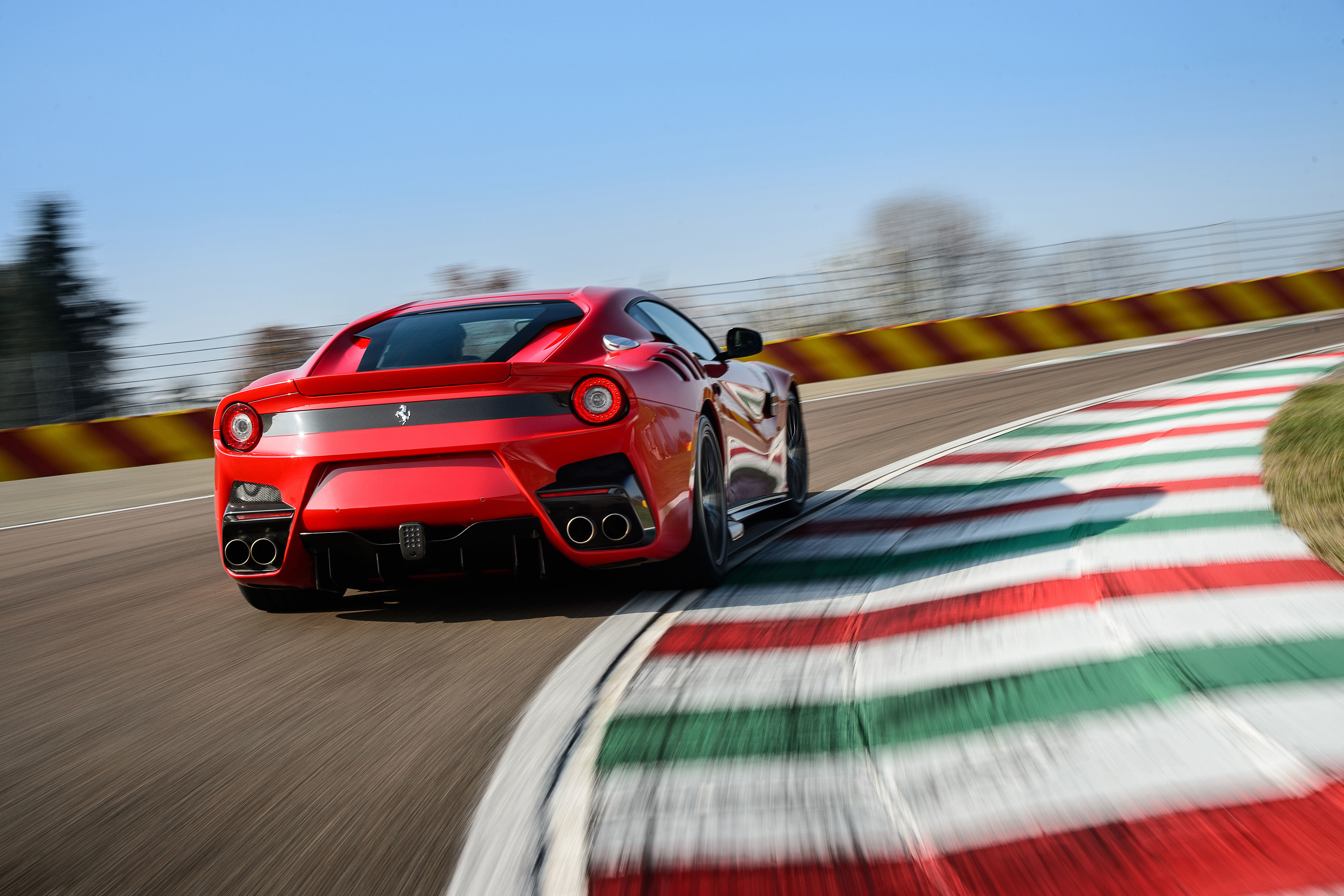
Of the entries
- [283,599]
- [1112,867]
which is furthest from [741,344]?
[1112,867]

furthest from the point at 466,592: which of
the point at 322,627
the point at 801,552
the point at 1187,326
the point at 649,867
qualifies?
the point at 1187,326

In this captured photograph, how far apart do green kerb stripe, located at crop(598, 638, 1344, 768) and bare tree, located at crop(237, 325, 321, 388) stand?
1444 centimetres

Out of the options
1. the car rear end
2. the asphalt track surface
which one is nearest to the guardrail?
the asphalt track surface

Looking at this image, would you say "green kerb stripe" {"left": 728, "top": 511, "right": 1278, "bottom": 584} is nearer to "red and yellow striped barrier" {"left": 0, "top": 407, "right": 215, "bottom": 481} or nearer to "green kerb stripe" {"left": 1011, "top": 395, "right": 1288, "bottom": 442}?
"green kerb stripe" {"left": 1011, "top": 395, "right": 1288, "bottom": 442}

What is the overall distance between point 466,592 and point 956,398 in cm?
841

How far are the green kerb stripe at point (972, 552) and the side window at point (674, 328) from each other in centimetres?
111

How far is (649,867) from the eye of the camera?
226 cm

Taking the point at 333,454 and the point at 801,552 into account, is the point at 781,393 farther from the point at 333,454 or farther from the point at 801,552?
the point at 333,454

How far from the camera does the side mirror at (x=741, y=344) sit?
5.84 meters

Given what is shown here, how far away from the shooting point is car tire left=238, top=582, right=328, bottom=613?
190 inches

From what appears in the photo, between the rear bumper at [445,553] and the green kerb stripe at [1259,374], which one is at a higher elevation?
the rear bumper at [445,553]

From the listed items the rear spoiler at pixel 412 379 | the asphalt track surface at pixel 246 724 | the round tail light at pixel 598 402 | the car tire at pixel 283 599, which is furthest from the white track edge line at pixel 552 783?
the car tire at pixel 283 599

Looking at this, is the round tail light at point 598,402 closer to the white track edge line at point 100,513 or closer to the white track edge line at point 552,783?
the white track edge line at point 552,783

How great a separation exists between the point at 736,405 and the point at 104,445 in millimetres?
10886
